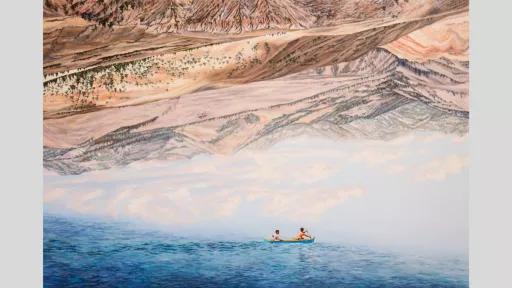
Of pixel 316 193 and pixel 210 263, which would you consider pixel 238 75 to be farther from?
pixel 210 263

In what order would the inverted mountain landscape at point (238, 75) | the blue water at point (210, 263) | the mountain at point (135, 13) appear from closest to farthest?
the blue water at point (210, 263)
the inverted mountain landscape at point (238, 75)
the mountain at point (135, 13)

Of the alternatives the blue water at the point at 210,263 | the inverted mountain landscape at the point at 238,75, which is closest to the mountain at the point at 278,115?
the inverted mountain landscape at the point at 238,75

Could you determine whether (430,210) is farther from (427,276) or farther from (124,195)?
(124,195)

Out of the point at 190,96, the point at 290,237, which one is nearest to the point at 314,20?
the point at 190,96

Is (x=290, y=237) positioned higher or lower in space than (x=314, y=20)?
lower

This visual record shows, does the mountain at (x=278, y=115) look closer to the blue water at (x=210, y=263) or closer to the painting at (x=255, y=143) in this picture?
the painting at (x=255, y=143)

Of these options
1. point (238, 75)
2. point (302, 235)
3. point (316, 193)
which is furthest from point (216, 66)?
point (302, 235)

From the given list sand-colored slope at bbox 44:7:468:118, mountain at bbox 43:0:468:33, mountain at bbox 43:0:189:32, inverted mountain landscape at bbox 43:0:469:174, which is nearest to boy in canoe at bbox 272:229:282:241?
inverted mountain landscape at bbox 43:0:469:174
